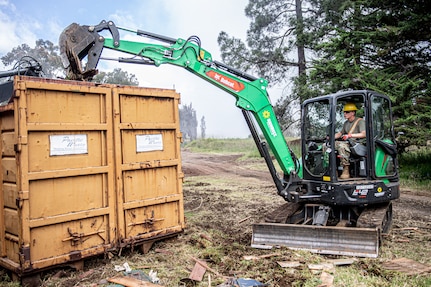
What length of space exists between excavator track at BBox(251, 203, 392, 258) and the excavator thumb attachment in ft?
11.9

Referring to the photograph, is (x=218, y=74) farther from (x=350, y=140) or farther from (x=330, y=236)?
(x=330, y=236)

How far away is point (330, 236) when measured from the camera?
5383 mm

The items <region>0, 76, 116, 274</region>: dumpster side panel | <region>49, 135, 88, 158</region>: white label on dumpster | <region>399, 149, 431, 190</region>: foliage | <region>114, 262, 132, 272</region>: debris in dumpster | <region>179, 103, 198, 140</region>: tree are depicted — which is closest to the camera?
<region>0, 76, 116, 274</region>: dumpster side panel

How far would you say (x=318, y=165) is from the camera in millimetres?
6352

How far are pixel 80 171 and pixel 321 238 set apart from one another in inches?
138

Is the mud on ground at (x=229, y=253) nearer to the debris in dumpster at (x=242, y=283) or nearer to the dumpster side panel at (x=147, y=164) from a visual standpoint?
the debris in dumpster at (x=242, y=283)

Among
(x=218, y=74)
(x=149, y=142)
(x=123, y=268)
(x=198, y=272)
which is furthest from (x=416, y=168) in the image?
(x=123, y=268)

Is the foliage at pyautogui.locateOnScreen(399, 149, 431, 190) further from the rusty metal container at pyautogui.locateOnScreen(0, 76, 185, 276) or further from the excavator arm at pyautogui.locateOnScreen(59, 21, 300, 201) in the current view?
the rusty metal container at pyautogui.locateOnScreen(0, 76, 185, 276)

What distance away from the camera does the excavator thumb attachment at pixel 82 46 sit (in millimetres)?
5711

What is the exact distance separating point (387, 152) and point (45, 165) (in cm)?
522

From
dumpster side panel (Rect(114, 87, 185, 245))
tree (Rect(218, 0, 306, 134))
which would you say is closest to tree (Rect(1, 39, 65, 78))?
tree (Rect(218, 0, 306, 134))

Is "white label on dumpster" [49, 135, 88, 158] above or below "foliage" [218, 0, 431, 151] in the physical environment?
below

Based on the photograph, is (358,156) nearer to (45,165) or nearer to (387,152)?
(387,152)

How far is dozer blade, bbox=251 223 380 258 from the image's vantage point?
5.14 m
